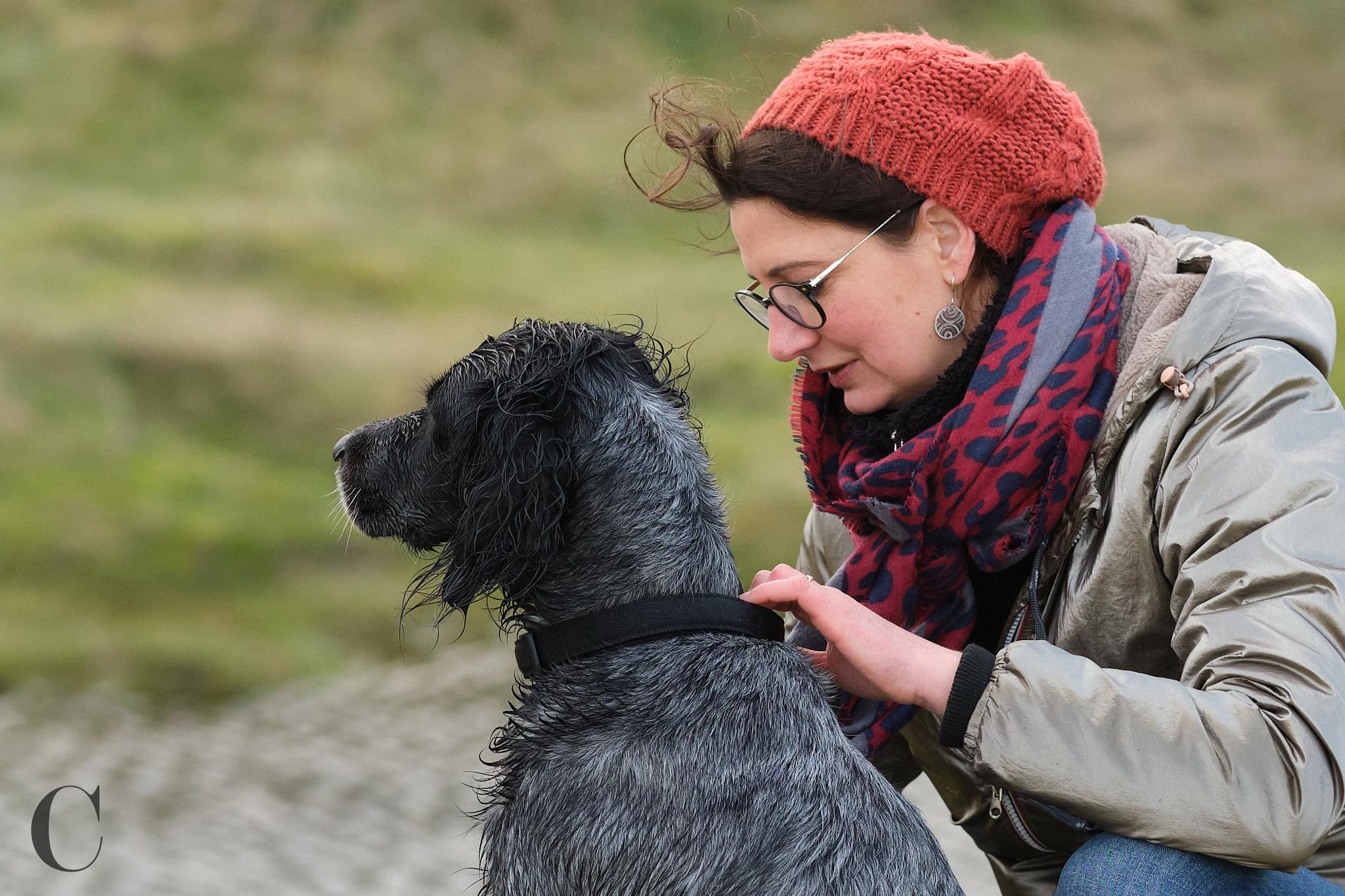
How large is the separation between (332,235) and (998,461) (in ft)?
30.3

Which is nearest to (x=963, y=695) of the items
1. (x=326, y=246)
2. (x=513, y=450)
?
(x=513, y=450)

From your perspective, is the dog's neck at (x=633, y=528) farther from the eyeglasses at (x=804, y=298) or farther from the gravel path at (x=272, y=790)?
the gravel path at (x=272, y=790)

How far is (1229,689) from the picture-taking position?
2.04 m

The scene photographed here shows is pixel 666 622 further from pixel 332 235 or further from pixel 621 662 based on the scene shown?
pixel 332 235

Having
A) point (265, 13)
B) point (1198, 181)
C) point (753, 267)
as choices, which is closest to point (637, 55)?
point (265, 13)

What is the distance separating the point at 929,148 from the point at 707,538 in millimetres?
885

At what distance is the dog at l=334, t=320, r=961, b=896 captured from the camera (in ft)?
7.07

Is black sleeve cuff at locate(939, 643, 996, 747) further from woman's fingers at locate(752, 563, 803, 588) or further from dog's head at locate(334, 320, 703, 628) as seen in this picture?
dog's head at locate(334, 320, 703, 628)

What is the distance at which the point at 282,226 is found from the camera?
35.3ft

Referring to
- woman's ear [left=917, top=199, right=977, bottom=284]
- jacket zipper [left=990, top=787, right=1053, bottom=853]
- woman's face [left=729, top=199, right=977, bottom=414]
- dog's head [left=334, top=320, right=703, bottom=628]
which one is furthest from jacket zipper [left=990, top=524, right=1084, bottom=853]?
dog's head [left=334, top=320, right=703, bottom=628]

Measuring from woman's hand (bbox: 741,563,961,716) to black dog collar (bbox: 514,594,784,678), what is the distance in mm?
45

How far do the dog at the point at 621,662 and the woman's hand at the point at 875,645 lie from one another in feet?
0.30

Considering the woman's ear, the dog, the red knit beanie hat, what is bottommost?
the dog

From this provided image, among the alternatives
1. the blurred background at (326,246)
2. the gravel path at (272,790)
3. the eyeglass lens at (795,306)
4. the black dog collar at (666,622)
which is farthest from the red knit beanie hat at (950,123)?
the blurred background at (326,246)
